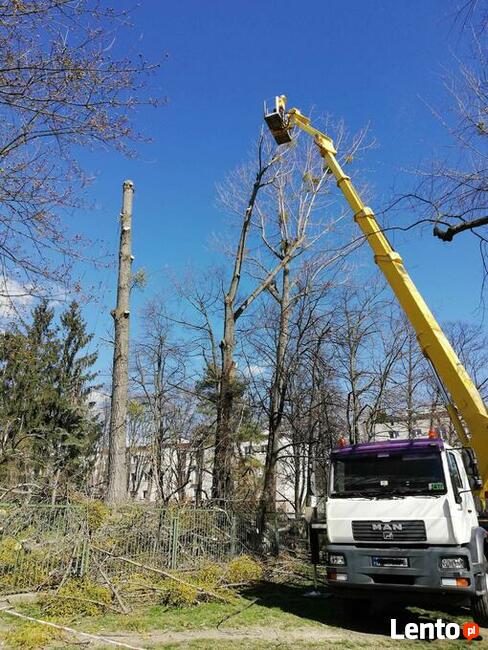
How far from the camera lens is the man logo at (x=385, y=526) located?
730cm

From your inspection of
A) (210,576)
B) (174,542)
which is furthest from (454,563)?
(174,542)

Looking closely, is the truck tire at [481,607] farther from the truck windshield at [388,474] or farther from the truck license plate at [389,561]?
the truck windshield at [388,474]

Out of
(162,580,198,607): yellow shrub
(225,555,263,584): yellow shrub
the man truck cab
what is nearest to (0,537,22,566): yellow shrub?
(162,580,198,607): yellow shrub

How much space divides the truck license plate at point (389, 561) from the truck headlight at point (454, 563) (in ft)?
1.69

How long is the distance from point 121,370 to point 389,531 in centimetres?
874

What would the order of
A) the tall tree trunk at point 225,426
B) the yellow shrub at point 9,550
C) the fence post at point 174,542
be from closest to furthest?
the yellow shrub at point 9,550 < the fence post at point 174,542 < the tall tree trunk at point 225,426

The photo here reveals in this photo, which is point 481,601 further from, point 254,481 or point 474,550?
point 254,481

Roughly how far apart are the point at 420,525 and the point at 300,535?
34.9 feet

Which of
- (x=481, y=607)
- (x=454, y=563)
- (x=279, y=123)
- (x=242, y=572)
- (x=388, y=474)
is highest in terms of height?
(x=279, y=123)

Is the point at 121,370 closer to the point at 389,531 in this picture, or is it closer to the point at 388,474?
the point at 388,474

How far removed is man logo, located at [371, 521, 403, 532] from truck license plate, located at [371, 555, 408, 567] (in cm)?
38

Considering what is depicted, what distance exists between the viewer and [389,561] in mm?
7238

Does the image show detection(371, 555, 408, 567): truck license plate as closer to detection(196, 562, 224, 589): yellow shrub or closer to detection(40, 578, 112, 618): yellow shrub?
detection(196, 562, 224, 589): yellow shrub

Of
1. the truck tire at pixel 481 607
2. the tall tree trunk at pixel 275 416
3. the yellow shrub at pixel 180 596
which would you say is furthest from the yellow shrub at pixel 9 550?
the truck tire at pixel 481 607
